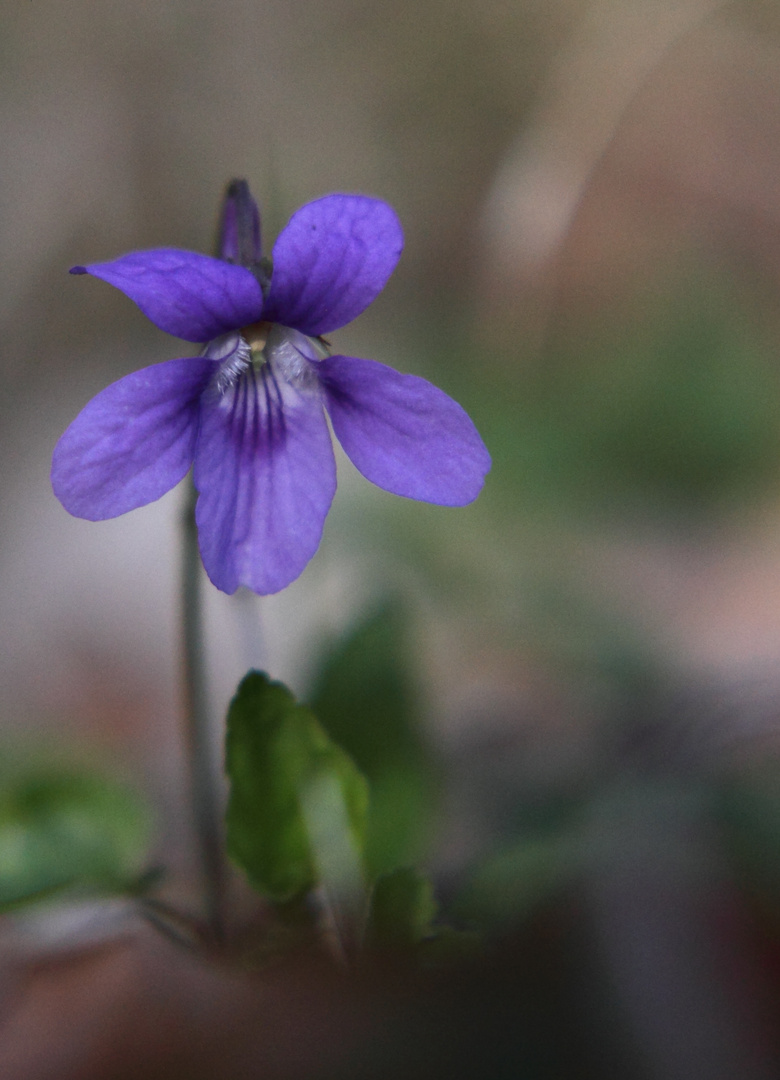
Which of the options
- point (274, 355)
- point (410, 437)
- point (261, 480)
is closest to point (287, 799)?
point (261, 480)

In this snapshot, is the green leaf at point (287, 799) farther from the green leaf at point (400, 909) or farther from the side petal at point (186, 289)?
the side petal at point (186, 289)

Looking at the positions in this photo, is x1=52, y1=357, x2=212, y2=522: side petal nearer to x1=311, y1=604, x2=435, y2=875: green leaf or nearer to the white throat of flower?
the white throat of flower

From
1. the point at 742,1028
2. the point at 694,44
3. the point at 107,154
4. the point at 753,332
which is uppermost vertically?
the point at 694,44

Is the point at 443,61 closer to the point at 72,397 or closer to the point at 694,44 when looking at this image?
the point at 694,44

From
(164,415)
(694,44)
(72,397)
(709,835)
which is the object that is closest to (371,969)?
(709,835)

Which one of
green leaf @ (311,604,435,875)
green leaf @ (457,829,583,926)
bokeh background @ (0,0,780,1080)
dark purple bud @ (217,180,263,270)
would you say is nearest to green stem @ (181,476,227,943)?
bokeh background @ (0,0,780,1080)
